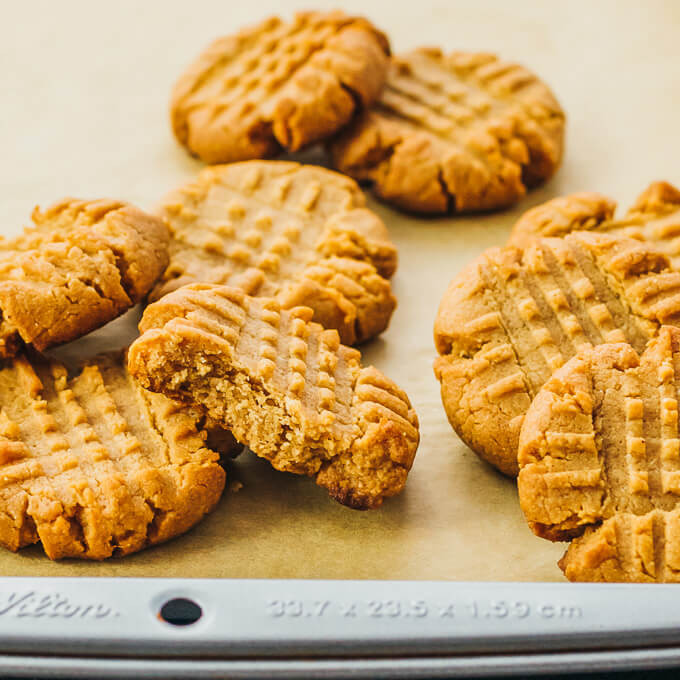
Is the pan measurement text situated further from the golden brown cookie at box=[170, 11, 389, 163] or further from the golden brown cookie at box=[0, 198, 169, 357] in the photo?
the golden brown cookie at box=[170, 11, 389, 163]

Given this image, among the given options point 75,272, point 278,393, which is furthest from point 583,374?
point 75,272

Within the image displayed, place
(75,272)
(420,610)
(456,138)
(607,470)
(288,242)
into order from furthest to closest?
(456,138) < (288,242) < (75,272) < (607,470) < (420,610)

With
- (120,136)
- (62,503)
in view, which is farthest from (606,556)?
(120,136)

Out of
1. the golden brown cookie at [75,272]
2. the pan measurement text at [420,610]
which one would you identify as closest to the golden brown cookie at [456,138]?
the golden brown cookie at [75,272]

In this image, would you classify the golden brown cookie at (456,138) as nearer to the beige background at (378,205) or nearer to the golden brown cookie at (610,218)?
the beige background at (378,205)

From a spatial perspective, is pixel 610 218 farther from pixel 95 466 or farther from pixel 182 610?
pixel 182 610

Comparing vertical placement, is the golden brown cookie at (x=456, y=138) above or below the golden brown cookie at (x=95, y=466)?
above
